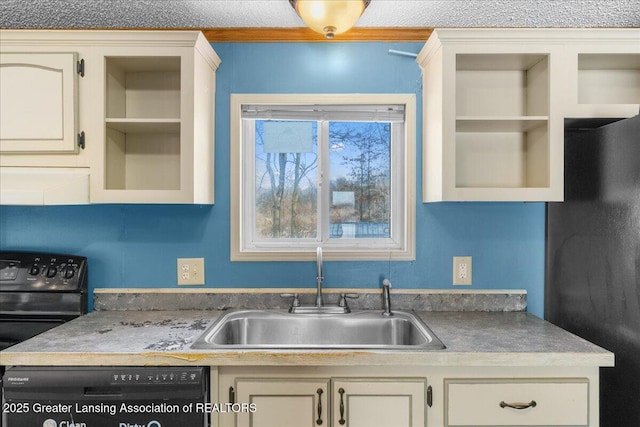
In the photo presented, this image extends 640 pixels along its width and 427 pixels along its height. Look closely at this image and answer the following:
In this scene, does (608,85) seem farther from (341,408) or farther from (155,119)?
(155,119)

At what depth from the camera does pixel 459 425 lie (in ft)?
4.68

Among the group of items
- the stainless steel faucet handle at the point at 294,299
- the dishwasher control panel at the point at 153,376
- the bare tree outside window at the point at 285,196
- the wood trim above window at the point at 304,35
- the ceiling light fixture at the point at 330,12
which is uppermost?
the wood trim above window at the point at 304,35

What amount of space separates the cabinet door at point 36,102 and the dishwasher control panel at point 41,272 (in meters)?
0.55

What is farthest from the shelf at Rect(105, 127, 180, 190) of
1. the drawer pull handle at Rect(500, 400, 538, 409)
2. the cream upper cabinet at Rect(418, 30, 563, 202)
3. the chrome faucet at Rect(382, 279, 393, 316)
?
the drawer pull handle at Rect(500, 400, 538, 409)

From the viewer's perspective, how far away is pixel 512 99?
1933 mm

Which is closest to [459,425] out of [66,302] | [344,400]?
[344,400]

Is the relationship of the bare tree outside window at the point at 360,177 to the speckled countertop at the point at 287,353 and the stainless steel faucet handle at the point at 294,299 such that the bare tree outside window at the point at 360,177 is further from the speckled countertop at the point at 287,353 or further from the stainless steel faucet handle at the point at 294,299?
the speckled countertop at the point at 287,353

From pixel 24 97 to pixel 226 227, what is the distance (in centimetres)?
98

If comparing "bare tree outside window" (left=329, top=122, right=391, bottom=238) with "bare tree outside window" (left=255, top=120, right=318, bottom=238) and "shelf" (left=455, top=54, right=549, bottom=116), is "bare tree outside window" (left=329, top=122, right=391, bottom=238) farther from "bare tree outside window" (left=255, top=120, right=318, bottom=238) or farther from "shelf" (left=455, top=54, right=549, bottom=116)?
"shelf" (left=455, top=54, right=549, bottom=116)

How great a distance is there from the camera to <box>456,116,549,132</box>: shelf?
1697mm

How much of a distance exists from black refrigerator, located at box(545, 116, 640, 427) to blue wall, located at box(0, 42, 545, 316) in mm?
183

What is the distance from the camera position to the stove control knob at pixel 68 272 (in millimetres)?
1939

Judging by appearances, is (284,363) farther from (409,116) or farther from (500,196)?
(409,116)

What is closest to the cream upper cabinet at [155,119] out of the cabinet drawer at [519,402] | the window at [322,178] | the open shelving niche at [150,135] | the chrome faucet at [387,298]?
the open shelving niche at [150,135]
